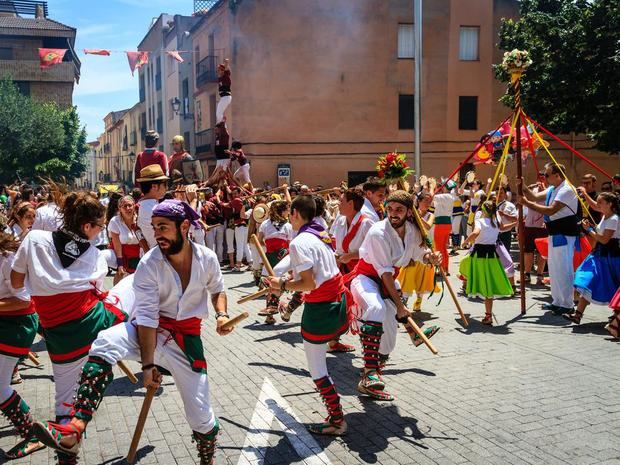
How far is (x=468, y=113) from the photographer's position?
27797 millimetres

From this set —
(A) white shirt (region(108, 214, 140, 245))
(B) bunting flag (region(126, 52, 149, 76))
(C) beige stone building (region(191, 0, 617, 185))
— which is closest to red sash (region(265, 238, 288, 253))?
(A) white shirt (region(108, 214, 140, 245))

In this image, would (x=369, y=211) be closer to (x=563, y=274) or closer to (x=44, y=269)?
(x=563, y=274)

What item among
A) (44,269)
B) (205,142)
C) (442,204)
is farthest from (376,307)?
(205,142)

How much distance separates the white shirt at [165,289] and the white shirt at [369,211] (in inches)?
138

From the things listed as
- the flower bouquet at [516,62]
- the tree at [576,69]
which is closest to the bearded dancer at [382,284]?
the flower bouquet at [516,62]

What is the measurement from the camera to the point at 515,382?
237 inches

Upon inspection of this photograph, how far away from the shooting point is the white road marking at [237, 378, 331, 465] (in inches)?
174

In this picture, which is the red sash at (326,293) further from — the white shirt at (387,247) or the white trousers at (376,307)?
the white shirt at (387,247)

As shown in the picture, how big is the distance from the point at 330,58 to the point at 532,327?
20.8m

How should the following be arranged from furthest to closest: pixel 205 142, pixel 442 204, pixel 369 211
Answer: pixel 205 142
pixel 442 204
pixel 369 211

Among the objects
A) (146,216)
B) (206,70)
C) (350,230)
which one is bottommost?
(350,230)

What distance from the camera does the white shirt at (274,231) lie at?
9516 millimetres

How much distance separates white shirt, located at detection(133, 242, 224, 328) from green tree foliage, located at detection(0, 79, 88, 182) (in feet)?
116

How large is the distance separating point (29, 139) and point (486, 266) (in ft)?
117
